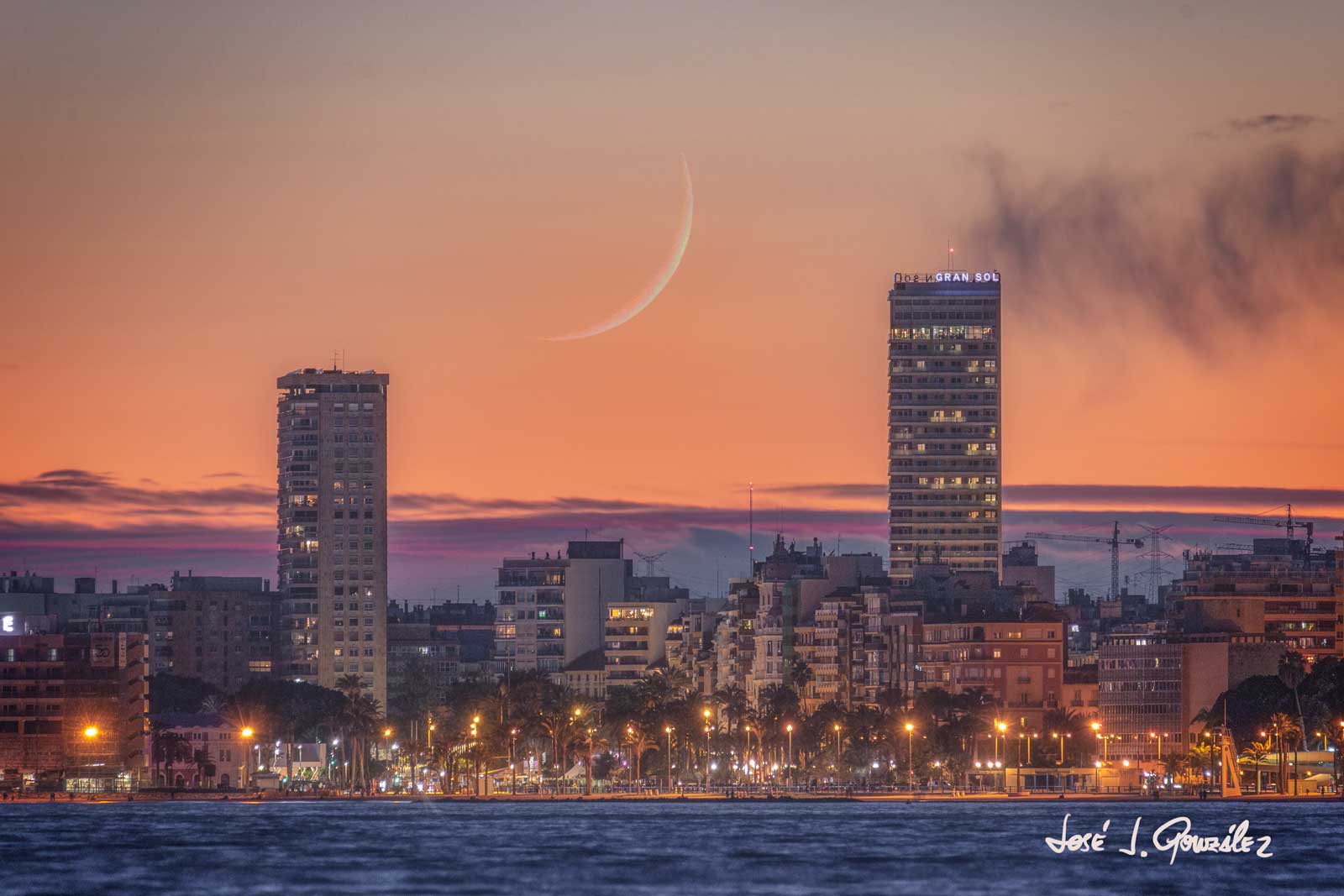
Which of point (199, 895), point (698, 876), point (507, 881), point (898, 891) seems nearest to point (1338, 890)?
point (898, 891)

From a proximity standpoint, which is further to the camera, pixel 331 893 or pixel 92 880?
pixel 92 880

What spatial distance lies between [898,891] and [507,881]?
91.8 feet

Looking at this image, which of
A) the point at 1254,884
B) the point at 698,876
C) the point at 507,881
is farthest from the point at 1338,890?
the point at 507,881

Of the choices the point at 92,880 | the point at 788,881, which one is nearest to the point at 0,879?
the point at 92,880

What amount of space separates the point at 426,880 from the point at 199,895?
53.8 ft

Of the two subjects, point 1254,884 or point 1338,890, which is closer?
point 1338,890

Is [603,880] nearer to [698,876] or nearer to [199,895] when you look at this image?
[698,876]

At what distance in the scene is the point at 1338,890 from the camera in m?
183

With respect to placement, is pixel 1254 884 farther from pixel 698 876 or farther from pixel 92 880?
pixel 92 880

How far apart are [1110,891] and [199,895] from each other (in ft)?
205

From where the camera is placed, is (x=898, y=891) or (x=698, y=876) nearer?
(x=898, y=891)

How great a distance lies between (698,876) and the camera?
635 ft

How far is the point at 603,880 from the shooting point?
189 m

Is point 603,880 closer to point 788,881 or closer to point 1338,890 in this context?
point 788,881
